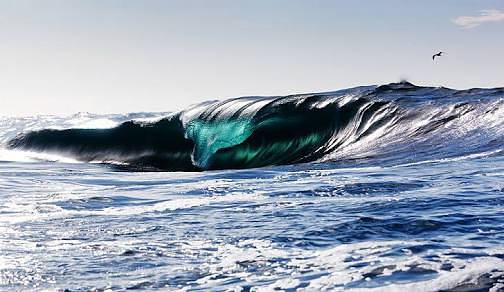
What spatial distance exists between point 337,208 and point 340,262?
2945 millimetres

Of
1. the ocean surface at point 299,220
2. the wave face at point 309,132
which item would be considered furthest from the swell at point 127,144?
the ocean surface at point 299,220

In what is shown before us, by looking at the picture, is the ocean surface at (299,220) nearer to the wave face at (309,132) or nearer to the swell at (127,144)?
the wave face at (309,132)

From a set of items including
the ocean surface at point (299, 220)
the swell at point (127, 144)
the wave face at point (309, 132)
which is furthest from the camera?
the swell at point (127, 144)

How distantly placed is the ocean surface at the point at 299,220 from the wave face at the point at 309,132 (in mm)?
126

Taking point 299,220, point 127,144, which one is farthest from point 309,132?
point 299,220

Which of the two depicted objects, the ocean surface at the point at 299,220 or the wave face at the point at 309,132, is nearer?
the ocean surface at the point at 299,220

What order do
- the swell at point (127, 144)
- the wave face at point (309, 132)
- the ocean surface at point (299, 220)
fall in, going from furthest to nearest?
the swell at point (127, 144)
the wave face at point (309, 132)
the ocean surface at point (299, 220)

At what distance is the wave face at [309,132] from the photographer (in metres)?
19.5

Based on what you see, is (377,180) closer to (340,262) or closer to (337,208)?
(337,208)

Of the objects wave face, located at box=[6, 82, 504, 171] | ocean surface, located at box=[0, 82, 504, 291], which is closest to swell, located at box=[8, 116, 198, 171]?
wave face, located at box=[6, 82, 504, 171]

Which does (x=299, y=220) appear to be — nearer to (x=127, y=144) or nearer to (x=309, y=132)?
(x=309, y=132)

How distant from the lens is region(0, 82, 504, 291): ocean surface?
5.98 m

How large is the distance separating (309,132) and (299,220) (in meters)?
16.6

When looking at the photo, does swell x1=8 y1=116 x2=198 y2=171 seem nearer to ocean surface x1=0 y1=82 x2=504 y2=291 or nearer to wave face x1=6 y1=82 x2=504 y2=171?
wave face x1=6 y1=82 x2=504 y2=171
